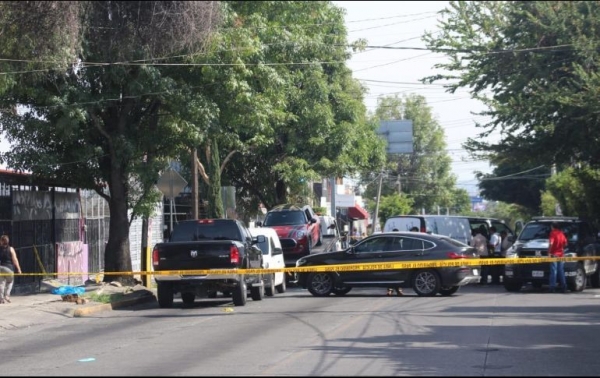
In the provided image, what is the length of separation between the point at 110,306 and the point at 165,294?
142 cm

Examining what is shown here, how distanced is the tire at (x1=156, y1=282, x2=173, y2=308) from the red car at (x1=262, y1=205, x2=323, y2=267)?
8.72 meters

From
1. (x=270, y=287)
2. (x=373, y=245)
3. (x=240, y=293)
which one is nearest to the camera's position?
(x=240, y=293)

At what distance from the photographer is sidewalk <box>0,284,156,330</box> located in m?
19.8

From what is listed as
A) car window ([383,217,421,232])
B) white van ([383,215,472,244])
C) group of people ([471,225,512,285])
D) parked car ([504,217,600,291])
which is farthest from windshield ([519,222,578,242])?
car window ([383,217,421,232])

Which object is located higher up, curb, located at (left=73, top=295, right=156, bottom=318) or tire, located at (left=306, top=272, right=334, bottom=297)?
tire, located at (left=306, top=272, right=334, bottom=297)

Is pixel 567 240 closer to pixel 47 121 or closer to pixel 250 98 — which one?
pixel 250 98

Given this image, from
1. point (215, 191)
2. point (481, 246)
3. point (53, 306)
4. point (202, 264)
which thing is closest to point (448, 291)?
point (481, 246)

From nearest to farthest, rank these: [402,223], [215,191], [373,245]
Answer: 1. [373,245]
2. [215,191]
3. [402,223]

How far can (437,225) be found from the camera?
33.7 meters

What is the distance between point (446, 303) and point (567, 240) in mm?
6785

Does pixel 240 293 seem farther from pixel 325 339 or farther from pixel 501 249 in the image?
pixel 501 249

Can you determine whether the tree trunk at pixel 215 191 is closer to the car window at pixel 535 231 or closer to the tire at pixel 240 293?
the car window at pixel 535 231

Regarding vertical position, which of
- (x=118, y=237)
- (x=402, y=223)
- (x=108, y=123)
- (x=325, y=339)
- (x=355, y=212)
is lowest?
(x=325, y=339)

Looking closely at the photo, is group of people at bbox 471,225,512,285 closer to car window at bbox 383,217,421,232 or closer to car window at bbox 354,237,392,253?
car window at bbox 383,217,421,232
